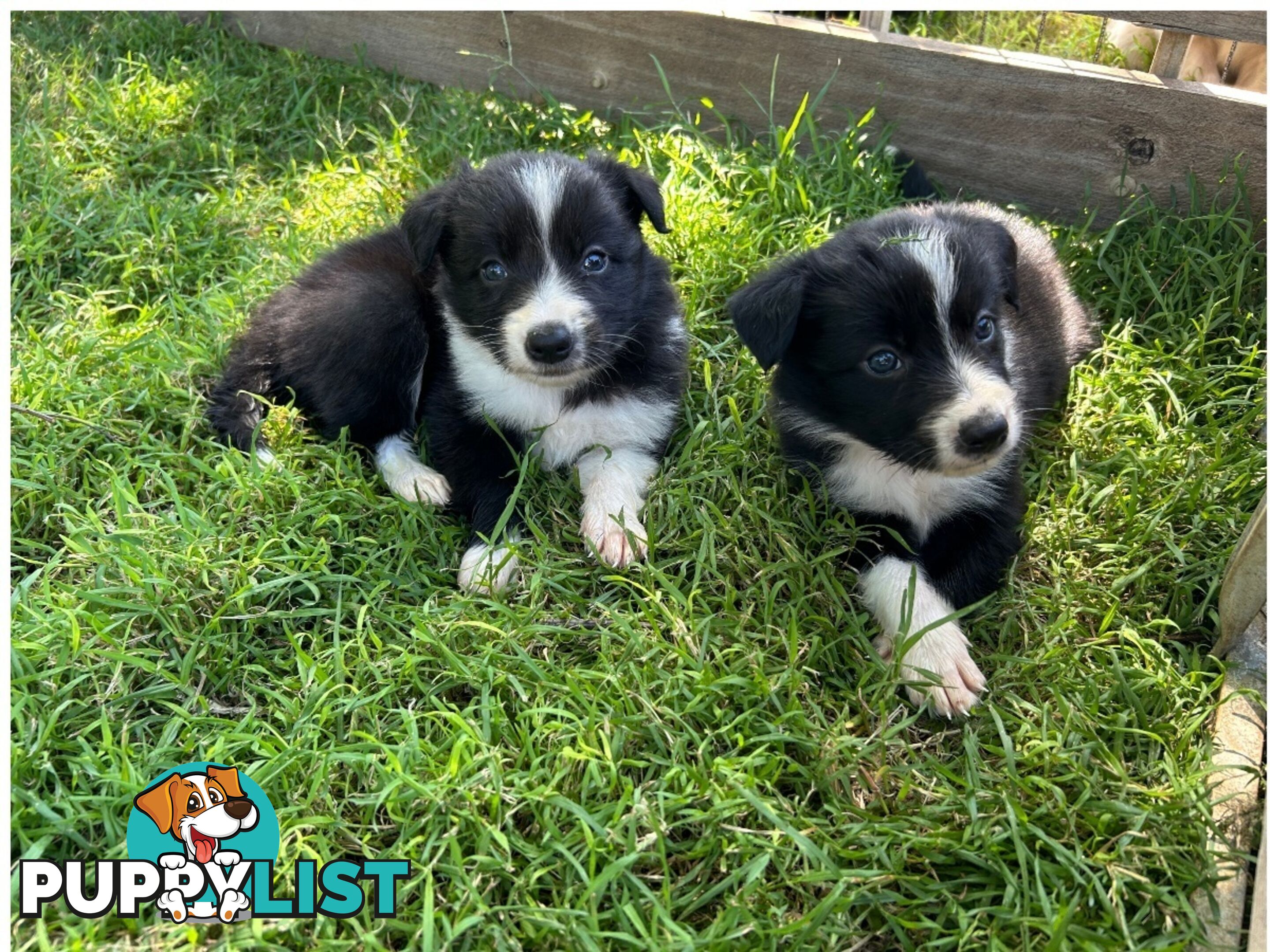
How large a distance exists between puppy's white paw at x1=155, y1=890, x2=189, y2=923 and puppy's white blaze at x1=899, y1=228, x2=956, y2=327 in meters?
2.07

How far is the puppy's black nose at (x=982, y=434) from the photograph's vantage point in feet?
8.22

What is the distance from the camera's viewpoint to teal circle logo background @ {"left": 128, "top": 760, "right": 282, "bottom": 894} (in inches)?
85.8

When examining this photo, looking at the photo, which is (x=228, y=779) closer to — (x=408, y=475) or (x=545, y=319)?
(x=408, y=475)

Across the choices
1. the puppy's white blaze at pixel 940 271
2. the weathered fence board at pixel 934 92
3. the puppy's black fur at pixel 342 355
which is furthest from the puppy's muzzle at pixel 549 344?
the weathered fence board at pixel 934 92

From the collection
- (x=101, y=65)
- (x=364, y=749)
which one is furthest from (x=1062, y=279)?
(x=101, y=65)

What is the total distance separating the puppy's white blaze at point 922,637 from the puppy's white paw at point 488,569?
949 millimetres

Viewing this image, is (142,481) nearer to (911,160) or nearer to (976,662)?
(976,662)

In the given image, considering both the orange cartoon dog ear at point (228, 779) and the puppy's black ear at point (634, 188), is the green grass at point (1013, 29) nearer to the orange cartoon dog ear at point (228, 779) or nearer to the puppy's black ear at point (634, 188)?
the puppy's black ear at point (634, 188)

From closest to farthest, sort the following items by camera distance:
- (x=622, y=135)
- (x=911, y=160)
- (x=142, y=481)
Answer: (x=142, y=481), (x=911, y=160), (x=622, y=135)

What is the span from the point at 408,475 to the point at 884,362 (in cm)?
151

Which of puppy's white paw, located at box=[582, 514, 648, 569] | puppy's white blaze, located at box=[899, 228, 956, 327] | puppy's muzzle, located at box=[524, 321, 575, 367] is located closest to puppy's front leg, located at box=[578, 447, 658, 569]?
puppy's white paw, located at box=[582, 514, 648, 569]

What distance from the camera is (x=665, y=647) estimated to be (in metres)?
2.60

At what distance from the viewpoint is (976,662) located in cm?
275

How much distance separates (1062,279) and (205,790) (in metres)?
2.90
